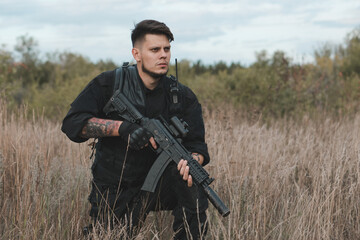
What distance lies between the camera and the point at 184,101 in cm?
325

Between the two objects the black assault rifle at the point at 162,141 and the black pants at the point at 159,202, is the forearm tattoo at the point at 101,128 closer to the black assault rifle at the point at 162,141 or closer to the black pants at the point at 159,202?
the black assault rifle at the point at 162,141

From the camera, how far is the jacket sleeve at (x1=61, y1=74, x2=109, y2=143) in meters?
2.93

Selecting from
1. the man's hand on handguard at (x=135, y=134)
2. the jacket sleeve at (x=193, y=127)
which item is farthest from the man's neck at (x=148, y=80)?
the man's hand on handguard at (x=135, y=134)

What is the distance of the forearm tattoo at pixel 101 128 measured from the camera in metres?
2.89

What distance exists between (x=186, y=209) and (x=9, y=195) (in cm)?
171

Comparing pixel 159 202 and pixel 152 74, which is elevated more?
pixel 152 74

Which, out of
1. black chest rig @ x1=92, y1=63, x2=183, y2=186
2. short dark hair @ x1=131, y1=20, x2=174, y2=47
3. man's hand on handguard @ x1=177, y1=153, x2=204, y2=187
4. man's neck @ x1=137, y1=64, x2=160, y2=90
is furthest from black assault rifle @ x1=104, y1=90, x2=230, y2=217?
short dark hair @ x1=131, y1=20, x2=174, y2=47

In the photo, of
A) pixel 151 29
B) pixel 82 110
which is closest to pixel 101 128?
pixel 82 110

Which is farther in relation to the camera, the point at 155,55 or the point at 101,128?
the point at 155,55

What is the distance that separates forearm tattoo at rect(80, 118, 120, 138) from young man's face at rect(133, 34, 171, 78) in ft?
1.59

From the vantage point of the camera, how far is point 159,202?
317 cm

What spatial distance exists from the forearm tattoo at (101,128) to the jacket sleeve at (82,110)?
1.6 inches

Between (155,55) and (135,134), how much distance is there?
66 centimetres

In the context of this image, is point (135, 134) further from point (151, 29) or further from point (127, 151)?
point (151, 29)
